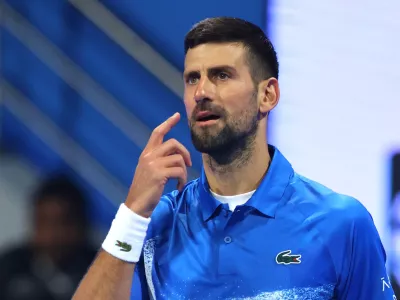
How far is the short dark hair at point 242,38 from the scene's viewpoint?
206cm

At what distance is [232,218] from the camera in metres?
2.03

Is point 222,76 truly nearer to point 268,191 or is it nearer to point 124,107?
point 268,191

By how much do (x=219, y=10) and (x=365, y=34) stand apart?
76cm

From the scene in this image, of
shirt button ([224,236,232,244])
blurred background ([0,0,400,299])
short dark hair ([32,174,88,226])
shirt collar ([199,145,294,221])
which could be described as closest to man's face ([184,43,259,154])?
shirt collar ([199,145,294,221])

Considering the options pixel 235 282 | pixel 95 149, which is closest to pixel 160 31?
pixel 95 149

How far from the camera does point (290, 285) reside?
6.29 feet

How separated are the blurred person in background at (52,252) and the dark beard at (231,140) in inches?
61.9

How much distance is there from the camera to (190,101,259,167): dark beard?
1.97 m

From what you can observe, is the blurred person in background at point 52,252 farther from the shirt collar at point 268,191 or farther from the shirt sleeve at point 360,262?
the shirt sleeve at point 360,262

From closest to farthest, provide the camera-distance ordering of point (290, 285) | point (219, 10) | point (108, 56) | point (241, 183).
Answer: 1. point (290, 285)
2. point (241, 183)
3. point (219, 10)
4. point (108, 56)

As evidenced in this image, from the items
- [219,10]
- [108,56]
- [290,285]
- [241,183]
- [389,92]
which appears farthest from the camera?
[108,56]

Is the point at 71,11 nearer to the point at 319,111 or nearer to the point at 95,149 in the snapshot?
the point at 95,149

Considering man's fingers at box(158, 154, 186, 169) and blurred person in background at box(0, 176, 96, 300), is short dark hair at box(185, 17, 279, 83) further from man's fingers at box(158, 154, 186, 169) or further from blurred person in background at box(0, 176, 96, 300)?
blurred person in background at box(0, 176, 96, 300)

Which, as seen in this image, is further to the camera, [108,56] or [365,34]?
[108,56]
